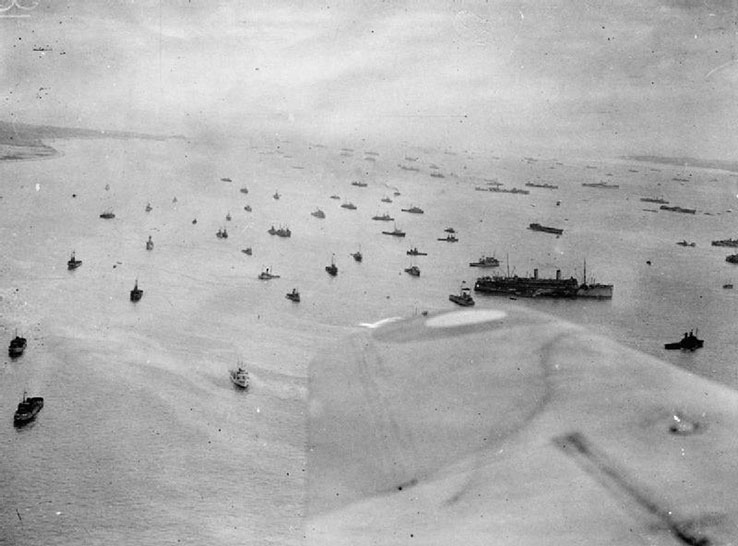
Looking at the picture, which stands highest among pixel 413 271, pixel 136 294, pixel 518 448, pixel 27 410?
pixel 518 448

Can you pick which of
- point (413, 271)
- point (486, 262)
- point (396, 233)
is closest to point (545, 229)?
point (396, 233)

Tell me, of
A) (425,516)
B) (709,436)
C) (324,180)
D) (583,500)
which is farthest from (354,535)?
(324,180)

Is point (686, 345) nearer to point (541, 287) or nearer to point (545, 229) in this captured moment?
point (541, 287)

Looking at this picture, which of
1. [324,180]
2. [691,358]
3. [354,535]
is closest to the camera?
[354,535]

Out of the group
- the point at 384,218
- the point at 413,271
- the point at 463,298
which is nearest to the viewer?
the point at 463,298

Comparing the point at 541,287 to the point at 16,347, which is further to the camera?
the point at 541,287

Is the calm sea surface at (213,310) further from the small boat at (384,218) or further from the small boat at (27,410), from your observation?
the small boat at (384,218)

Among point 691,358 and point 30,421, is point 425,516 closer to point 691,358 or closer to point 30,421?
point 30,421
